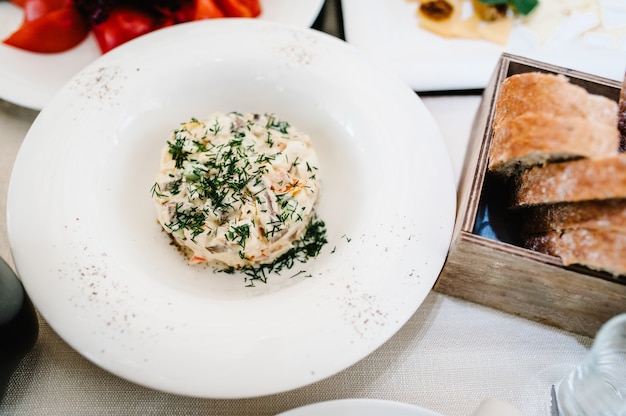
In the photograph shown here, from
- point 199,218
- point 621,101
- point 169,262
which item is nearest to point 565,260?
point 621,101

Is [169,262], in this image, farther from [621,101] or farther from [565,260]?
[621,101]

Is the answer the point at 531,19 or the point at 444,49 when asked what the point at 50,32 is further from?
the point at 531,19

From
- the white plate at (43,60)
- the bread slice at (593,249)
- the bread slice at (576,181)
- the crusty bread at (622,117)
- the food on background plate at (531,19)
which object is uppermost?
the food on background plate at (531,19)

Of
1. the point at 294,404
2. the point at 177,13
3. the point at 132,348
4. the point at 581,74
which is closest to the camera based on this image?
the point at 132,348

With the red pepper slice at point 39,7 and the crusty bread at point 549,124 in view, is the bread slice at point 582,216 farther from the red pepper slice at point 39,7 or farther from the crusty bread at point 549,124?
the red pepper slice at point 39,7

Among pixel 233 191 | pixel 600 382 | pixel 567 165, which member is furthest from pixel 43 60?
pixel 600 382

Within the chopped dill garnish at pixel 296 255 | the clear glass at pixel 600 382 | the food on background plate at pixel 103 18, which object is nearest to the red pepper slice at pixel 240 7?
the food on background plate at pixel 103 18
